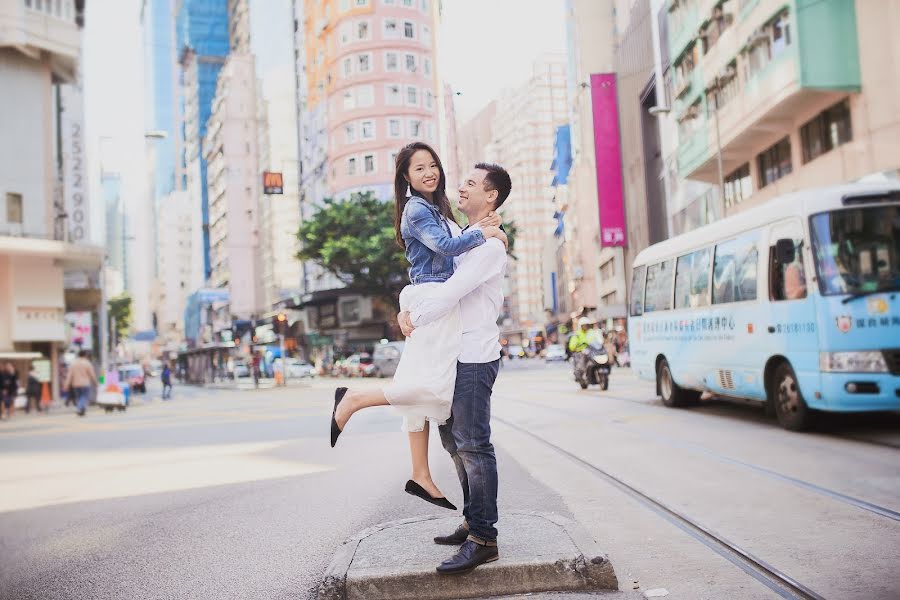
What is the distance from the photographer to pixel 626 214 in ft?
197

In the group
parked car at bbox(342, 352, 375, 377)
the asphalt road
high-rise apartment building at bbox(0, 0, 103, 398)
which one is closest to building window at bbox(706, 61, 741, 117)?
the asphalt road

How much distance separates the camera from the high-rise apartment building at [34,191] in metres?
31.0

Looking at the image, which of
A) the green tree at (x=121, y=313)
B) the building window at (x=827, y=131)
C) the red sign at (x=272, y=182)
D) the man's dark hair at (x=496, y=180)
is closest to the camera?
the man's dark hair at (x=496, y=180)

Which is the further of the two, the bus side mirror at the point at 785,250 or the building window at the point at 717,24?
the building window at the point at 717,24

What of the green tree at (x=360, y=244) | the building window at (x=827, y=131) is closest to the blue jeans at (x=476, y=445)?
the building window at (x=827, y=131)

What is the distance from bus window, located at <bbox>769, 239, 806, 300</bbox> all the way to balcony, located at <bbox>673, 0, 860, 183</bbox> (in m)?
15.6

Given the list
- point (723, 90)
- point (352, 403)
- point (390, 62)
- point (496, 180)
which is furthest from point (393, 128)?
point (352, 403)

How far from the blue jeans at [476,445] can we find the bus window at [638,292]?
40.0 ft

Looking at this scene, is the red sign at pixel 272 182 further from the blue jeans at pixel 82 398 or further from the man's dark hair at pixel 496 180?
the man's dark hair at pixel 496 180

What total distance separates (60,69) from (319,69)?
1566 inches

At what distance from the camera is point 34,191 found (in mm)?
32250

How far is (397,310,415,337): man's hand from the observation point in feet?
12.5

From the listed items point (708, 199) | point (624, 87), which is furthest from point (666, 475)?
point (624, 87)

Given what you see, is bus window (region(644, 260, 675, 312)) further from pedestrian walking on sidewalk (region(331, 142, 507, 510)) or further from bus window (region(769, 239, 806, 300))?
pedestrian walking on sidewalk (region(331, 142, 507, 510))
